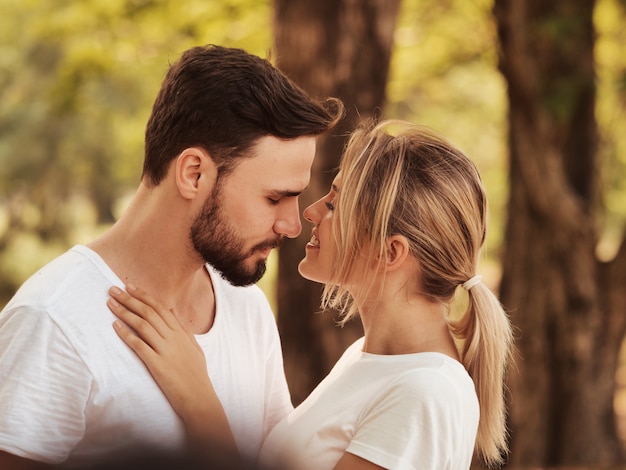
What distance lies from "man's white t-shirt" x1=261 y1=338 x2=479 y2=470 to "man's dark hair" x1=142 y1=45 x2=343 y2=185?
0.59 meters

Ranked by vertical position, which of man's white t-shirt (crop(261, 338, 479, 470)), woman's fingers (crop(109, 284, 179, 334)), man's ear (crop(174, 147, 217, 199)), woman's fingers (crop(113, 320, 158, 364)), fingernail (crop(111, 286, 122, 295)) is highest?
man's ear (crop(174, 147, 217, 199))

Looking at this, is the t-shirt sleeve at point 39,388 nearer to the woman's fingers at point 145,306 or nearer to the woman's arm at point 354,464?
the woman's fingers at point 145,306

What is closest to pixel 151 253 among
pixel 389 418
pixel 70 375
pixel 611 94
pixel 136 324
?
pixel 136 324

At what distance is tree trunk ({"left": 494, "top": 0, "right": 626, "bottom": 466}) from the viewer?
6.01 meters

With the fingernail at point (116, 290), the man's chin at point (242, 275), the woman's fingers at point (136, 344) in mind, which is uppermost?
the man's chin at point (242, 275)

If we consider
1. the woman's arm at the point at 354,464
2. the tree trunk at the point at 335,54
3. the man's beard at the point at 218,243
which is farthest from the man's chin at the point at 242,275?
the tree trunk at the point at 335,54

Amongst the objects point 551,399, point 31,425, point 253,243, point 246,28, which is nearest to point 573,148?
point 551,399

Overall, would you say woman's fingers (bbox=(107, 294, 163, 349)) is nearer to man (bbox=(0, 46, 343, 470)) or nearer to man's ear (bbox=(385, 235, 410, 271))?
man (bbox=(0, 46, 343, 470))

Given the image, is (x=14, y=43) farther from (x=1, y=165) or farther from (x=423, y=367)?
(x=423, y=367)

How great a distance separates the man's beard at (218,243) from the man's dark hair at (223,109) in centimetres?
11

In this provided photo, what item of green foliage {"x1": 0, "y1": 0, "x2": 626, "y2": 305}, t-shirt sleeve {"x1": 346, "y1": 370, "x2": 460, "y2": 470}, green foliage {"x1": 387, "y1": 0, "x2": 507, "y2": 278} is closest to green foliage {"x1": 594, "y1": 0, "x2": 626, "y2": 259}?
green foliage {"x1": 0, "y1": 0, "x2": 626, "y2": 305}

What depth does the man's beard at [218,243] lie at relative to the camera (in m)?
2.18

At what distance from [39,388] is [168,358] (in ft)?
0.95

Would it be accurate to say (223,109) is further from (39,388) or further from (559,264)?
(559,264)
